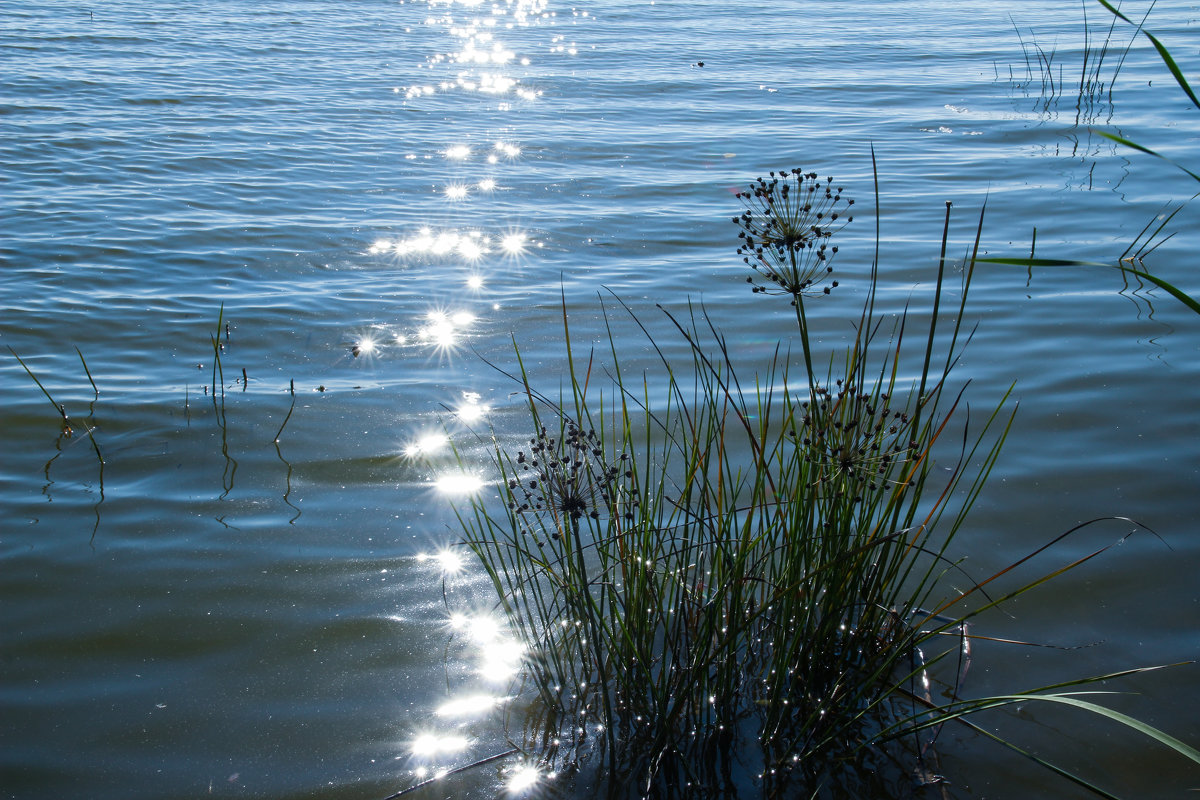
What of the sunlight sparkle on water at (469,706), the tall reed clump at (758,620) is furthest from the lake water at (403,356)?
the tall reed clump at (758,620)

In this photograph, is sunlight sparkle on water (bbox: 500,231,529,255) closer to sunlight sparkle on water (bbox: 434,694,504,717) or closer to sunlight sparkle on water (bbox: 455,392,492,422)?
sunlight sparkle on water (bbox: 455,392,492,422)

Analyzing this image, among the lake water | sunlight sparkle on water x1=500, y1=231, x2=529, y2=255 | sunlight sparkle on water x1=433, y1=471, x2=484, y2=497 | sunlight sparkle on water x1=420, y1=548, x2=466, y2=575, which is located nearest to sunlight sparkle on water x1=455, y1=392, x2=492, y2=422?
the lake water

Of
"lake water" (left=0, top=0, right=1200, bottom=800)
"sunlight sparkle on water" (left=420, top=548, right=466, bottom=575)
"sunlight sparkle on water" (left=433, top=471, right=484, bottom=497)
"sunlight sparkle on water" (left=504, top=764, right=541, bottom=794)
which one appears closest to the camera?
"sunlight sparkle on water" (left=504, top=764, right=541, bottom=794)

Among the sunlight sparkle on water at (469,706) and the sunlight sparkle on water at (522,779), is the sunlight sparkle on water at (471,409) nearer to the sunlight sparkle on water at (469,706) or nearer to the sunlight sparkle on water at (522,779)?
the sunlight sparkle on water at (469,706)

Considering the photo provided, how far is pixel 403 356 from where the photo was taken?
5.43m

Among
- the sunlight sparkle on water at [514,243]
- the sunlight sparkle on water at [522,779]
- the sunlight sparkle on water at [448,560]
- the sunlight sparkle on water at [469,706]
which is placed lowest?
the sunlight sparkle on water at [522,779]

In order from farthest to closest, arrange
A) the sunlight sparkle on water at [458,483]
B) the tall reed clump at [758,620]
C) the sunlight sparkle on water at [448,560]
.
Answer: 1. the sunlight sparkle on water at [458,483]
2. the sunlight sparkle on water at [448,560]
3. the tall reed clump at [758,620]

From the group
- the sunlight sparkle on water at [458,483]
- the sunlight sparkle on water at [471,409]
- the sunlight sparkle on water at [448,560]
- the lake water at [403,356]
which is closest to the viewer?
the lake water at [403,356]

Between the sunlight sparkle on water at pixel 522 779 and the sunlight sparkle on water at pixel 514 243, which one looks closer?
the sunlight sparkle on water at pixel 522 779

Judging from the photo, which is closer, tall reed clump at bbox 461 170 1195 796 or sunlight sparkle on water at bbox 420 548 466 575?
tall reed clump at bbox 461 170 1195 796

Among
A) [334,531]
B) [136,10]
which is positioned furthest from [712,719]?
[136,10]

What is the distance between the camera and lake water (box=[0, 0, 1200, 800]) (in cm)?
290

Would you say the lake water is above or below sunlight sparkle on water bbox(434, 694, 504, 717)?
above

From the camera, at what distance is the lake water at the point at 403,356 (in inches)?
114
